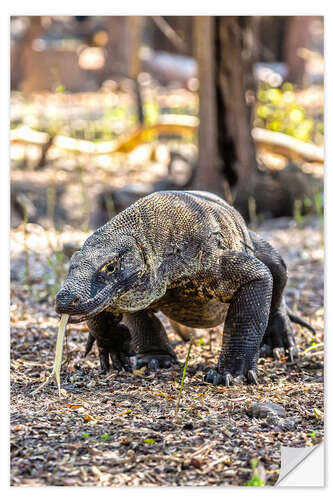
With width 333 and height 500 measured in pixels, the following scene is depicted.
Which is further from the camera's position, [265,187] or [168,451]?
[265,187]

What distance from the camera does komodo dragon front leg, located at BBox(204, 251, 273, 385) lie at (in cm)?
340

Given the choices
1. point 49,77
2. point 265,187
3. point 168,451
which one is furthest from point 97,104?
point 168,451

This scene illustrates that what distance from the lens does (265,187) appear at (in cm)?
763

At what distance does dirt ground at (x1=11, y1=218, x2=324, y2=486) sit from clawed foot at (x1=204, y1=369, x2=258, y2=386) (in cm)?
4

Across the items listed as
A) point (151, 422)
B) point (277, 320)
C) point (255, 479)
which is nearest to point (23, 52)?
point (277, 320)

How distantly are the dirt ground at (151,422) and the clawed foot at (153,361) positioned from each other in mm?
64

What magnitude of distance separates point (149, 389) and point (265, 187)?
4.53 meters

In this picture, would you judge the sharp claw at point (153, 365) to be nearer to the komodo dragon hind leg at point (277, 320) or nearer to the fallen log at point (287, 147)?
the komodo dragon hind leg at point (277, 320)

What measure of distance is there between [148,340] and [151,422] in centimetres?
87

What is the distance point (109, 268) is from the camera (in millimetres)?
2996

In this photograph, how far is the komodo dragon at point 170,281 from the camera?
299cm

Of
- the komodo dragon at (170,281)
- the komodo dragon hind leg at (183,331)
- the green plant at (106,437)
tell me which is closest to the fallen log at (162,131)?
the komodo dragon hind leg at (183,331)

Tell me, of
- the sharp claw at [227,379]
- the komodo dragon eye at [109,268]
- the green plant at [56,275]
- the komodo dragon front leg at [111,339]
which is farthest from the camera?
the green plant at [56,275]
